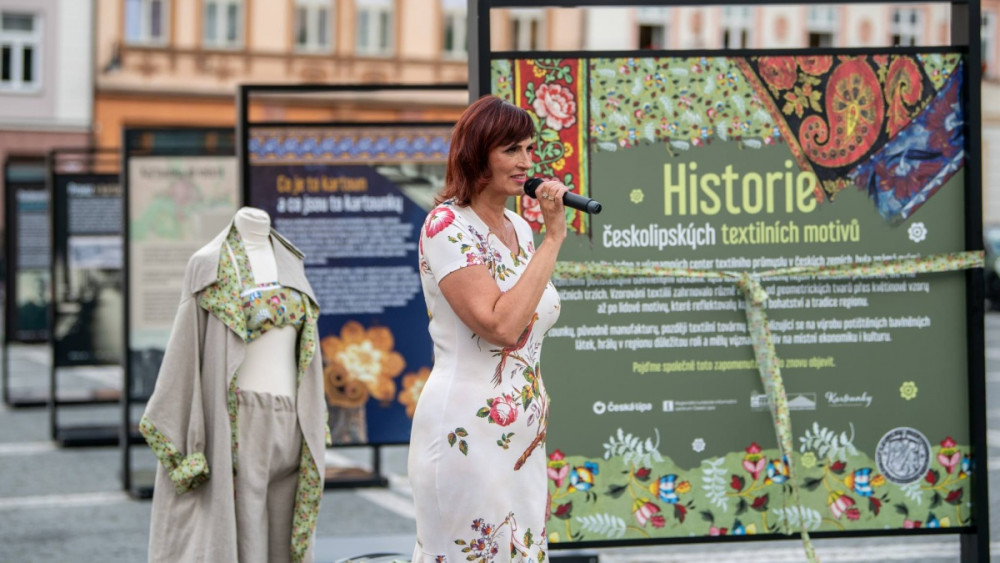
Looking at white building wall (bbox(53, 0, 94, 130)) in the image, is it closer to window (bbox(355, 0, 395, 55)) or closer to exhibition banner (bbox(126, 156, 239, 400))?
window (bbox(355, 0, 395, 55))

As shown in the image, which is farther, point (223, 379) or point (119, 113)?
point (119, 113)

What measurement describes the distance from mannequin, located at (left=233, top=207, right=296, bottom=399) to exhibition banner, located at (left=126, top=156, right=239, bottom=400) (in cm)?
489

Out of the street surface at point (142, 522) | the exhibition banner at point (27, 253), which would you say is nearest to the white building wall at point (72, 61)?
the exhibition banner at point (27, 253)

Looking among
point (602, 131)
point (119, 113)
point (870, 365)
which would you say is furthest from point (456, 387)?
point (119, 113)

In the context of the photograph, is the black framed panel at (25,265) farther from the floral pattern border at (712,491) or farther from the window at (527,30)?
the window at (527,30)

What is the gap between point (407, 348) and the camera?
8.71 metres

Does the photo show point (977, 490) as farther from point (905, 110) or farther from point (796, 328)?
point (905, 110)

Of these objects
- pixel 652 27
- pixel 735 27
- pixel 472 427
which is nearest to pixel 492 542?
pixel 472 427

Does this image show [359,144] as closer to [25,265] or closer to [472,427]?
[472,427]

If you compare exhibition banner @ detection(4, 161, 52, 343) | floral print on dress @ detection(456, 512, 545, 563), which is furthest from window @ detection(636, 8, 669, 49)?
floral print on dress @ detection(456, 512, 545, 563)

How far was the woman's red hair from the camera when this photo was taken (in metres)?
3.64

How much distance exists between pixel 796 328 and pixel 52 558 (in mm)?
4071

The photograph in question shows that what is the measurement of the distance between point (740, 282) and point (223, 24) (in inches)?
1263

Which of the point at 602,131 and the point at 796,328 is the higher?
the point at 602,131
